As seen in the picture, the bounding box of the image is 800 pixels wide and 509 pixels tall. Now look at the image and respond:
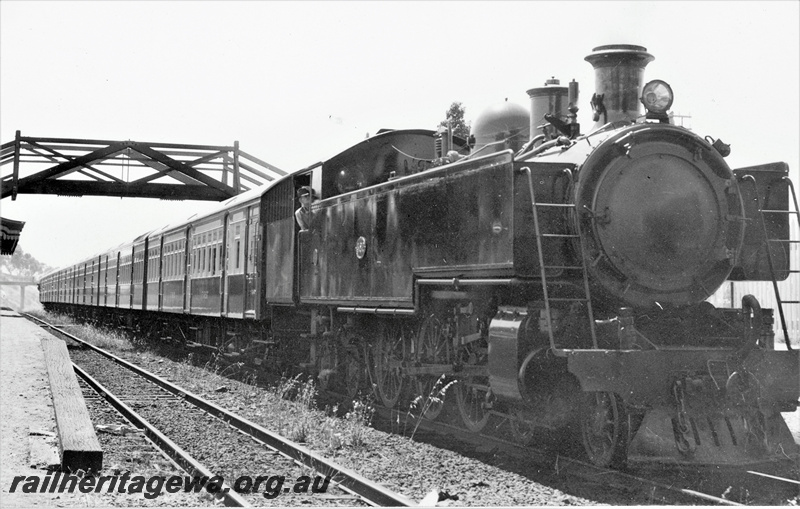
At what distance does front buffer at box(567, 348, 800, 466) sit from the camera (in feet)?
19.4

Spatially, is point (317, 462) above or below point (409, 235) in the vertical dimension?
below

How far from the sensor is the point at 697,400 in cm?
604

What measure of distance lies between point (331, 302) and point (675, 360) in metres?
4.84

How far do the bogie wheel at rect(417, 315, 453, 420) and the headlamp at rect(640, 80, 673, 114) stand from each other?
8.34 feet

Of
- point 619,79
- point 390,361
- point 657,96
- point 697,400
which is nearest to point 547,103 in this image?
point 619,79

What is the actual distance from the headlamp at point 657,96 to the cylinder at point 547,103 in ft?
3.11

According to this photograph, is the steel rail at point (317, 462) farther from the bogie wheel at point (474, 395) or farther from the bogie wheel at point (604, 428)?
the bogie wheel at point (604, 428)

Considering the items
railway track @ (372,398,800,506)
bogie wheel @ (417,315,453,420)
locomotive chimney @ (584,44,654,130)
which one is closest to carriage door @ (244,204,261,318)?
bogie wheel @ (417,315,453,420)

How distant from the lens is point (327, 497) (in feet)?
18.4

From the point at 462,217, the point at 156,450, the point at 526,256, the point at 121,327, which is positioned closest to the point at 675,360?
the point at 526,256

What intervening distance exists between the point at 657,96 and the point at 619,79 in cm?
35

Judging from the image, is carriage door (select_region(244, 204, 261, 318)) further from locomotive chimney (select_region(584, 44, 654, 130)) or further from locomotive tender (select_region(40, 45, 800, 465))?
locomotive chimney (select_region(584, 44, 654, 130))

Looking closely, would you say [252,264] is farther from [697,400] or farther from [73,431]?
[697,400]

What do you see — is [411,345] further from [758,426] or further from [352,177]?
[758,426]
